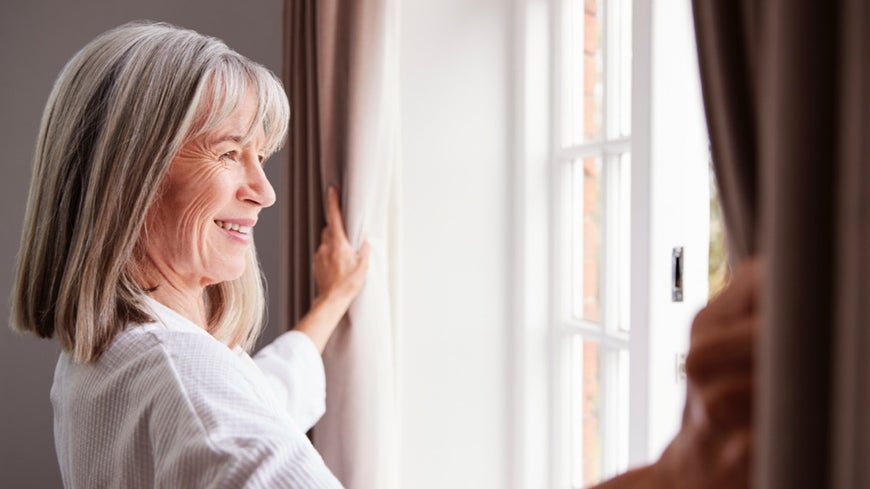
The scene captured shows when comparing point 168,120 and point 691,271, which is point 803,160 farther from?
point 691,271

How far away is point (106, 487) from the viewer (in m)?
0.83

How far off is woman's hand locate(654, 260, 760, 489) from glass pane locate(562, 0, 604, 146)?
4.78ft

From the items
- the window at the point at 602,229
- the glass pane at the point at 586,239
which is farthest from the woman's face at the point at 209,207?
the glass pane at the point at 586,239

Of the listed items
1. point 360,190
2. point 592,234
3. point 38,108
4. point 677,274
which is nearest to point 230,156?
point 360,190

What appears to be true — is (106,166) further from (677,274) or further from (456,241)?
(456,241)

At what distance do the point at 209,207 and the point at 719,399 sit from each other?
2.95 feet

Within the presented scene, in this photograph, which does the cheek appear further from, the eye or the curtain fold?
the curtain fold

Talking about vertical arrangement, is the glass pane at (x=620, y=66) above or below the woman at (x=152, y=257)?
above

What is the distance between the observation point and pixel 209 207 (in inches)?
43.7

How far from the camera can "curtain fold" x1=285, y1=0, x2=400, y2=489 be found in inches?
63.4

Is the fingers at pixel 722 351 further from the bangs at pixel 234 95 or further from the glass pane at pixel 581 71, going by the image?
the glass pane at pixel 581 71

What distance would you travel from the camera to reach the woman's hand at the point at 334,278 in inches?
63.9

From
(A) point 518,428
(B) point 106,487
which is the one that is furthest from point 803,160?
(A) point 518,428

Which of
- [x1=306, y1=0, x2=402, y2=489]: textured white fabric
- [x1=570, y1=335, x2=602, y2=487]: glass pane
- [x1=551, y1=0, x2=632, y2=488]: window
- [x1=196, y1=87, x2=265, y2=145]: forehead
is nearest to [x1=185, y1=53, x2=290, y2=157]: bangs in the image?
[x1=196, y1=87, x2=265, y2=145]: forehead
